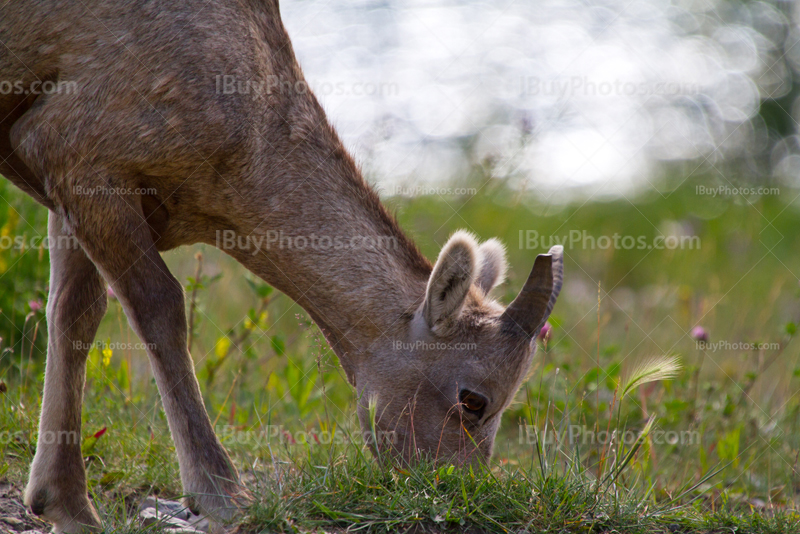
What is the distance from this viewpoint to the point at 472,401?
3.56 metres

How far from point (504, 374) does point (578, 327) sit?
5.71 m

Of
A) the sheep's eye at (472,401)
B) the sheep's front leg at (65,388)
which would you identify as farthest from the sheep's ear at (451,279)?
the sheep's front leg at (65,388)

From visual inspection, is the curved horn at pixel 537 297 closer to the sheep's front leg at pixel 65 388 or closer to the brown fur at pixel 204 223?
the brown fur at pixel 204 223

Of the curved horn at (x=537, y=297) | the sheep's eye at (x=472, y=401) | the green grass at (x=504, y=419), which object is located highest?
the curved horn at (x=537, y=297)

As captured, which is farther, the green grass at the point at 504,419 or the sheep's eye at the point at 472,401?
the sheep's eye at the point at 472,401

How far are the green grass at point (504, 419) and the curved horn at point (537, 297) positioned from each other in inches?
10.5

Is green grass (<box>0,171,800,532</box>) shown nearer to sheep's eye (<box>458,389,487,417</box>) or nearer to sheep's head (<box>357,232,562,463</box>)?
sheep's head (<box>357,232,562,463</box>)

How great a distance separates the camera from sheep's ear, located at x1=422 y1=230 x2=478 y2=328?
3.38 metres

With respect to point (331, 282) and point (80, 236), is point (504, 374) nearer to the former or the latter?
point (331, 282)

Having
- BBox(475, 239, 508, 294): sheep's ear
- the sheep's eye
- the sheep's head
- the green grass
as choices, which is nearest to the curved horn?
the sheep's head

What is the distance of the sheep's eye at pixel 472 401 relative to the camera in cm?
353

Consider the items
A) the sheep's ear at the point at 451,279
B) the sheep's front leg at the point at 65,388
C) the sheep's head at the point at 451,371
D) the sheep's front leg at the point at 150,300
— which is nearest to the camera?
the sheep's front leg at the point at 150,300

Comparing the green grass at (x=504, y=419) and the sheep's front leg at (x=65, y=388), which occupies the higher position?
the sheep's front leg at (x=65, y=388)

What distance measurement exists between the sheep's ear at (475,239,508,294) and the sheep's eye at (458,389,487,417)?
0.82 metres
